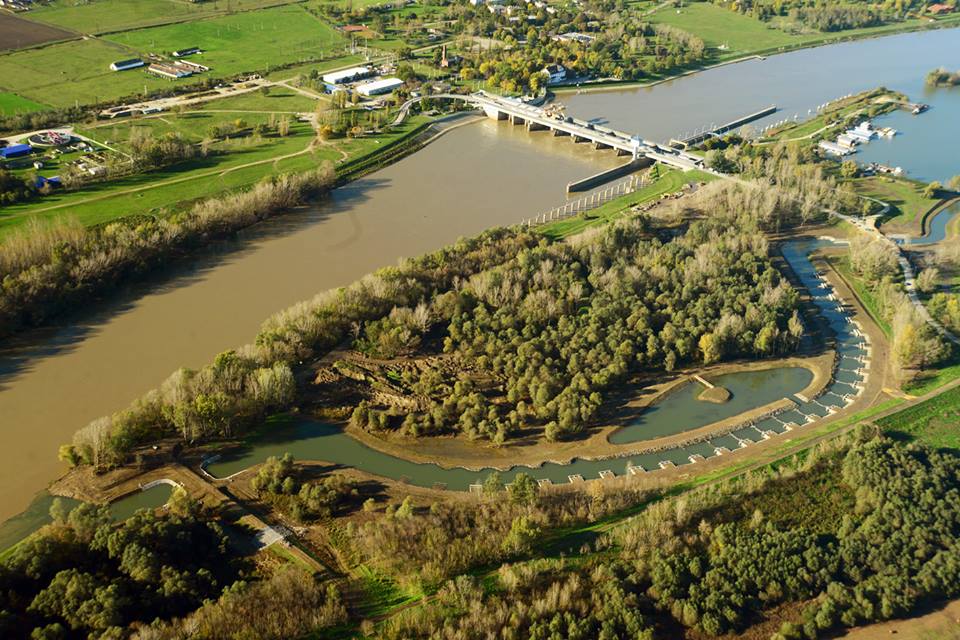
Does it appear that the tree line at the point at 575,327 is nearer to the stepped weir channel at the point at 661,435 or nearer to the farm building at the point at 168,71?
the stepped weir channel at the point at 661,435

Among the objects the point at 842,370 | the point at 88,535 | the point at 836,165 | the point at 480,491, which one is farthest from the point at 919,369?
the point at 88,535

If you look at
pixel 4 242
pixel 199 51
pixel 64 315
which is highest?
pixel 199 51

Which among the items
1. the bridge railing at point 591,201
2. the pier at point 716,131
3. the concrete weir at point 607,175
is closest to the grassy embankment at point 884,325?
the bridge railing at point 591,201

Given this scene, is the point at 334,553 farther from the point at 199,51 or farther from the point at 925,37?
the point at 925,37

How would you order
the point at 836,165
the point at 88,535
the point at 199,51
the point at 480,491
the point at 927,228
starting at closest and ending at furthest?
the point at 88,535 → the point at 480,491 → the point at 927,228 → the point at 836,165 → the point at 199,51

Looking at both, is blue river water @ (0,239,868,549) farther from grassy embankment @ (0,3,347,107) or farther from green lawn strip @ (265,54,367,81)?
green lawn strip @ (265,54,367,81)

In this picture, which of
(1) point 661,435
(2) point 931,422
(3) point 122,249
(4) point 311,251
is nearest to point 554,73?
(4) point 311,251

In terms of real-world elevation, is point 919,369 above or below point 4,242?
below

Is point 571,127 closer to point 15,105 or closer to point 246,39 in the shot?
point 246,39
